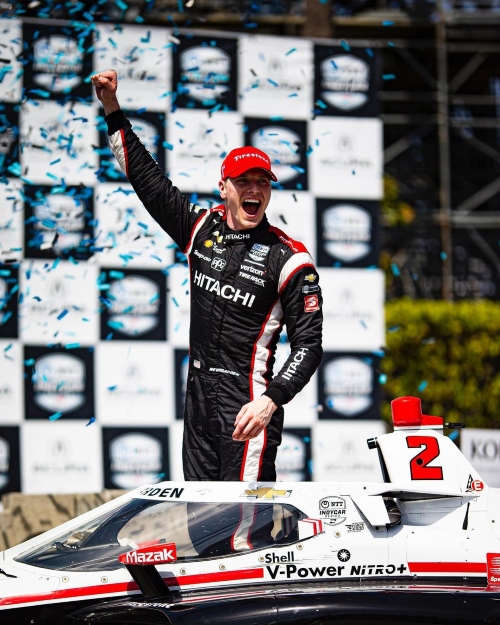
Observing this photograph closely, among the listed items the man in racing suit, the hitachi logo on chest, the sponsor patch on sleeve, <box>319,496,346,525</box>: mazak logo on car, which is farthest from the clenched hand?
<box>319,496,346,525</box>: mazak logo on car

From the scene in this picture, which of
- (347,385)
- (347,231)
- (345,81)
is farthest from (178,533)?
(345,81)

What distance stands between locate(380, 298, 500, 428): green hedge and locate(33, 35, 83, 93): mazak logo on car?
220 inches

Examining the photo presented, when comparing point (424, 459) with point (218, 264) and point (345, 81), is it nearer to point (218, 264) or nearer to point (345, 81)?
point (218, 264)

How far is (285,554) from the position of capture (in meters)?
3.17

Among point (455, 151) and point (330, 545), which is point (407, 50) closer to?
point (455, 151)

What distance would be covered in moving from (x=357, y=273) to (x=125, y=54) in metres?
2.10

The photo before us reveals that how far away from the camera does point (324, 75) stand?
252 inches

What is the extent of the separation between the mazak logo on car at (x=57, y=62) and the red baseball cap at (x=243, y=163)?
2527 mm

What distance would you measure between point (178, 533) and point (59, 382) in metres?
3.02

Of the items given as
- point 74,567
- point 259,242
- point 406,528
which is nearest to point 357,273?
point 259,242

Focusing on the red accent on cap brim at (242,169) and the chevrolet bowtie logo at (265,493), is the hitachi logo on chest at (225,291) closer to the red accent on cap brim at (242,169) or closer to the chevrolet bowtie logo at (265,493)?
→ the red accent on cap brim at (242,169)

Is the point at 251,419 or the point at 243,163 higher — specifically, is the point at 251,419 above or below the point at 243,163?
below

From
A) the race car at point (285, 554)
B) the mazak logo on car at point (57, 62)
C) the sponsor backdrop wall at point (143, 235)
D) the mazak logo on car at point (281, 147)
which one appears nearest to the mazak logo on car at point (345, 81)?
the sponsor backdrop wall at point (143, 235)

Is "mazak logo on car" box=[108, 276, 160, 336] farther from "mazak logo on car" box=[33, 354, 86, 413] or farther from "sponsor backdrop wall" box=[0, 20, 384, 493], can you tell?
"mazak logo on car" box=[33, 354, 86, 413]
